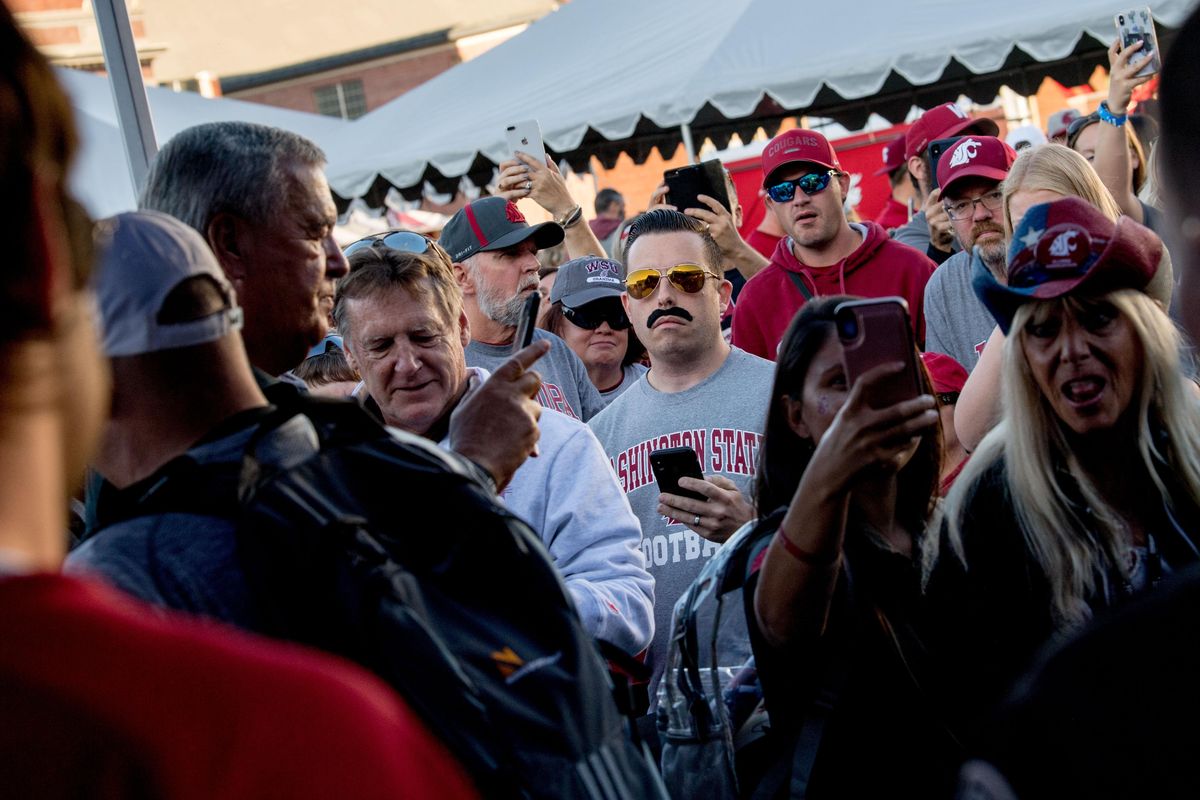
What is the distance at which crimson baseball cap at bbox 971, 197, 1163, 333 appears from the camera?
277 centimetres

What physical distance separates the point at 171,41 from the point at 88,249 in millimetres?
42718

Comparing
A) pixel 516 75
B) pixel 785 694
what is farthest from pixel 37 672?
pixel 516 75

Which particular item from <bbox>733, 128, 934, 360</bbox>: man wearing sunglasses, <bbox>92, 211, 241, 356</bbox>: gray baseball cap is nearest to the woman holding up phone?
<bbox>92, 211, 241, 356</bbox>: gray baseball cap

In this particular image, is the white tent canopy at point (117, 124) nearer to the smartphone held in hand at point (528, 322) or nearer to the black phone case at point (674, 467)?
the black phone case at point (674, 467)

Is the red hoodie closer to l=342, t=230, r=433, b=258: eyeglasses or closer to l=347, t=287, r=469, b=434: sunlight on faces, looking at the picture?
l=342, t=230, r=433, b=258: eyeglasses

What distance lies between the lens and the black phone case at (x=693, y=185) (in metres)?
6.07

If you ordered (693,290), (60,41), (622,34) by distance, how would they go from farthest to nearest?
1. (60,41)
2. (622,34)
3. (693,290)

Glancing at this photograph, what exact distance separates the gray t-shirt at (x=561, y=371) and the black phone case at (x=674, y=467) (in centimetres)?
124

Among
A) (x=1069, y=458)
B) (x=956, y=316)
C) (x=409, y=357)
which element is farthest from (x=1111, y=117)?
(x=409, y=357)

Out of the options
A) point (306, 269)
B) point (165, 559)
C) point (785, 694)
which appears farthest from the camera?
point (785, 694)

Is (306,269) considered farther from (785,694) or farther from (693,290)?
(693,290)

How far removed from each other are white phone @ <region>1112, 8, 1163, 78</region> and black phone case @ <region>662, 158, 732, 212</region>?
183 cm

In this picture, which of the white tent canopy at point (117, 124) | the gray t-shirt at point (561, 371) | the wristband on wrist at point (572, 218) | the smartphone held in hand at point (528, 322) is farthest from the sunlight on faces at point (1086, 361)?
the white tent canopy at point (117, 124)

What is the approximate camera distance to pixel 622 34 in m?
11.2
